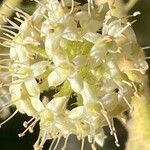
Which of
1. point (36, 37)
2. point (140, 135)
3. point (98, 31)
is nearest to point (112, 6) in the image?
point (98, 31)

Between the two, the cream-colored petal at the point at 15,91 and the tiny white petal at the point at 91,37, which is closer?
the tiny white petal at the point at 91,37

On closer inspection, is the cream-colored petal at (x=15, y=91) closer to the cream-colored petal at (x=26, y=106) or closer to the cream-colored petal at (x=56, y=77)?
the cream-colored petal at (x=26, y=106)

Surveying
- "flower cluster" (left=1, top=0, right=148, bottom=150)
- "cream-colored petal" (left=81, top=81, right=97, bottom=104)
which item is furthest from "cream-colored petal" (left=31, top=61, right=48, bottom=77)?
"cream-colored petal" (left=81, top=81, right=97, bottom=104)

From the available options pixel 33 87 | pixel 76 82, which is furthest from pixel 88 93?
pixel 33 87

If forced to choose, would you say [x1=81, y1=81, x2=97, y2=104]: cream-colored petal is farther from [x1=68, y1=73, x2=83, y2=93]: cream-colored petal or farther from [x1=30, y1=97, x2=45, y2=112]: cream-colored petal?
[x1=30, y1=97, x2=45, y2=112]: cream-colored petal

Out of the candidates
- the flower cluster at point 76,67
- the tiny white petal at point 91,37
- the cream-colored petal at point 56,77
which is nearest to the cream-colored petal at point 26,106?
the flower cluster at point 76,67

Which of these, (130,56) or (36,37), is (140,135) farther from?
(36,37)

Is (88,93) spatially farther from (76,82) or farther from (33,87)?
(33,87)

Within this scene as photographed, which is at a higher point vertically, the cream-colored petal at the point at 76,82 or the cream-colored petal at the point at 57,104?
the cream-colored petal at the point at 76,82
